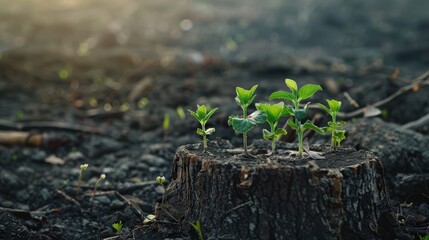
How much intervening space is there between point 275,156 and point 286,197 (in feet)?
0.90

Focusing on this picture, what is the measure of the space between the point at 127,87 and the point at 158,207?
11.2 feet

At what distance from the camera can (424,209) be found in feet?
8.21

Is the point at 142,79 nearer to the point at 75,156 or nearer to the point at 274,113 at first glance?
the point at 75,156

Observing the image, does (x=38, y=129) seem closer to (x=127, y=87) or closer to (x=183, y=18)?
(x=127, y=87)

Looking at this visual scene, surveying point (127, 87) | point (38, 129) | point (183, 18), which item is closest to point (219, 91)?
point (127, 87)

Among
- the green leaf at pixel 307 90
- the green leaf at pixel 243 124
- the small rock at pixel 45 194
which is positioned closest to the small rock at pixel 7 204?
the small rock at pixel 45 194

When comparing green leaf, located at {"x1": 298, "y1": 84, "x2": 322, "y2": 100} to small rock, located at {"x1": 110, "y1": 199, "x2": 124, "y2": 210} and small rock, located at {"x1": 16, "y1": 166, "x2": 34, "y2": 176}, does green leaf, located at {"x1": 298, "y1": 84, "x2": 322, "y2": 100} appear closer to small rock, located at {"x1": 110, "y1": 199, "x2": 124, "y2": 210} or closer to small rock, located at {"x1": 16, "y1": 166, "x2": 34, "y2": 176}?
small rock, located at {"x1": 110, "y1": 199, "x2": 124, "y2": 210}

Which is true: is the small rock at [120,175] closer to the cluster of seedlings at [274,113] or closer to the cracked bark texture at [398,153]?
the cluster of seedlings at [274,113]

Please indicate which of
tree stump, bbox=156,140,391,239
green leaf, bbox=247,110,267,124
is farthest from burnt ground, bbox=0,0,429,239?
green leaf, bbox=247,110,267,124

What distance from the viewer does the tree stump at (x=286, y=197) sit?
1.96 metres

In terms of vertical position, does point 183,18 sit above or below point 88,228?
above

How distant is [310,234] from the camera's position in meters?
1.97

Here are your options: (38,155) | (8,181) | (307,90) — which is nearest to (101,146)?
(38,155)

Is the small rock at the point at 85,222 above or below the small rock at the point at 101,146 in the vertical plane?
below
